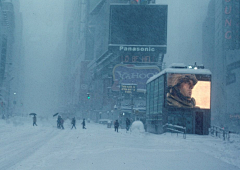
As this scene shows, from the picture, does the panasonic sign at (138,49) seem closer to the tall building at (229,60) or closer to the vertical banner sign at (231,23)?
the tall building at (229,60)

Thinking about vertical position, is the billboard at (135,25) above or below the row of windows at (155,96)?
above

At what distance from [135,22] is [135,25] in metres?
0.75

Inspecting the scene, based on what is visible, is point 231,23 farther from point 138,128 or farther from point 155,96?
point 138,128

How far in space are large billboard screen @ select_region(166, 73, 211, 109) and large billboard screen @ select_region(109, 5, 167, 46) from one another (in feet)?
181

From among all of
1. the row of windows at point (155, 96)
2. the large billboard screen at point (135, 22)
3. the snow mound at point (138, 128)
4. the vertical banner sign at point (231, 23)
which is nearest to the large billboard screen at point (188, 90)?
the row of windows at point (155, 96)

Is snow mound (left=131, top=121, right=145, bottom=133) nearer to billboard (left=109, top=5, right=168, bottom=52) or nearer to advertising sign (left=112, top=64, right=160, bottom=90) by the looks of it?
billboard (left=109, top=5, right=168, bottom=52)

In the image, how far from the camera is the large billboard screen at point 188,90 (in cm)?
2239

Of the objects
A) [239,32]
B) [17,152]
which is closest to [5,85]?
[239,32]

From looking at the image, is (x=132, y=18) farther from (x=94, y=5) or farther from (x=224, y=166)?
(x=224, y=166)

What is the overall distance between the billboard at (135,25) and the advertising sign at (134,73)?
6638 millimetres

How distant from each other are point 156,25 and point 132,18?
637cm

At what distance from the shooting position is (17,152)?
1253cm

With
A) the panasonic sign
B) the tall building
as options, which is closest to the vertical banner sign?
the tall building

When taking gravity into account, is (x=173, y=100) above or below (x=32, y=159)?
above
